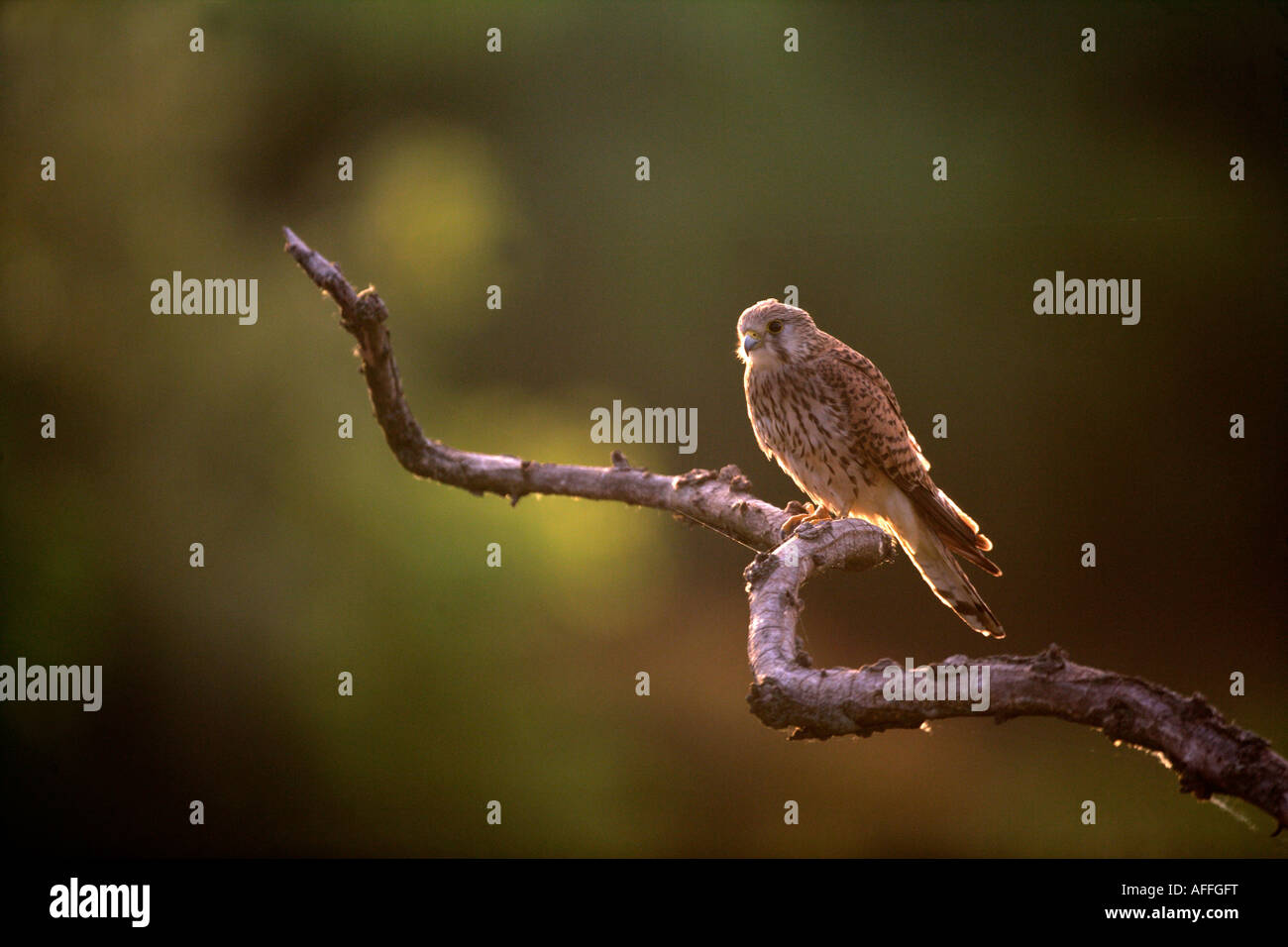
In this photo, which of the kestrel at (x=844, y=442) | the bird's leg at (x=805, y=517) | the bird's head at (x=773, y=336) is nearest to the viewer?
the bird's leg at (x=805, y=517)

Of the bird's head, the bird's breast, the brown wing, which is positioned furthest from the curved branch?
the bird's head

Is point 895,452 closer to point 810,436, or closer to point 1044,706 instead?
point 810,436

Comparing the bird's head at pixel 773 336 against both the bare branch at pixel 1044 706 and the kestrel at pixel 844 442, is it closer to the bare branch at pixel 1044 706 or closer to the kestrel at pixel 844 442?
the kestrel at pixel 844 442

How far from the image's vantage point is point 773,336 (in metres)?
3.00

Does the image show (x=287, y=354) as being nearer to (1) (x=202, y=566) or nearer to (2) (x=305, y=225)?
(2) (x=305, y=225)

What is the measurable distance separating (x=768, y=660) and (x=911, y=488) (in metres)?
1.26

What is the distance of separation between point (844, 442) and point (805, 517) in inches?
15.1

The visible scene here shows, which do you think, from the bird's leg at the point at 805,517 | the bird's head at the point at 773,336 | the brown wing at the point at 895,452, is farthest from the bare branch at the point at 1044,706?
the bird's head at the point at 773,336

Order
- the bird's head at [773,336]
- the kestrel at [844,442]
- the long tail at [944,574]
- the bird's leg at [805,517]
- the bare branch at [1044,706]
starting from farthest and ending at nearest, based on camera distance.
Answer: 1. the bird's head at [773,336]
2. the kestrel at [844,442]
3. the long tail at [944,574]
4. the bird's leg at [805,517]
5. the bare branch at [1044,706]

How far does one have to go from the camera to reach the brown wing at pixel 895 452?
9.07ft

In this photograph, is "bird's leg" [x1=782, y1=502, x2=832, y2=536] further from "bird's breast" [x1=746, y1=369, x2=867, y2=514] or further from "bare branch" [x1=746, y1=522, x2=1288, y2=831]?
"bare branch" [x1=746, y1=522, x2=1288, y2=831]

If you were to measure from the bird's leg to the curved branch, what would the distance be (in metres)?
0.02

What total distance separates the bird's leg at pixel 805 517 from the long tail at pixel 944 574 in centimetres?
22

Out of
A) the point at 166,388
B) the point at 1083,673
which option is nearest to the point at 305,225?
the point at 166,388
